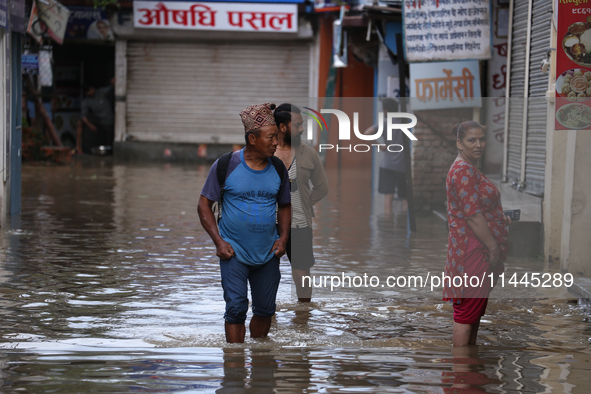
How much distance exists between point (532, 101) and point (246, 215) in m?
6.01

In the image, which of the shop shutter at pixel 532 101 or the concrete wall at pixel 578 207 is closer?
the concrete wall at pixel 578 207

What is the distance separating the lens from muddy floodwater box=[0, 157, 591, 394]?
180 inches

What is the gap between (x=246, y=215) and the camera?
5.03 metres

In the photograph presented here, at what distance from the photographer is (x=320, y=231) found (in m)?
11.1

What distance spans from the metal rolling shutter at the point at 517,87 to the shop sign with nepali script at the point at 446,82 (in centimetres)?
60

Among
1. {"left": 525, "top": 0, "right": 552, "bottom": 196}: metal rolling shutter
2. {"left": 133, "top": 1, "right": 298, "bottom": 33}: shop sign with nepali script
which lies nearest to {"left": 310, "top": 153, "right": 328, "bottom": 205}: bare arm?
{"left": 525, "top": 0, "right": 552, "bottom": 196}: metal rolling shutter

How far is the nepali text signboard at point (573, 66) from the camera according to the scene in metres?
6.96

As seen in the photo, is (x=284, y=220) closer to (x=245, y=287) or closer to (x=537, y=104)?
(x=245, y=287)

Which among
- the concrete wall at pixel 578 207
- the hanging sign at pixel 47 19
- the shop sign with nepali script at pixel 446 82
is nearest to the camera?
the concrete wall at pixel 578 207

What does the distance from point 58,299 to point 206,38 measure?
17.4m

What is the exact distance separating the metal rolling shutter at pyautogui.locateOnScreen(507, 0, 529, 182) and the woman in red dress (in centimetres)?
490

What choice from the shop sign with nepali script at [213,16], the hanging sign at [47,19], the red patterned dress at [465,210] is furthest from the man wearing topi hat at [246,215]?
the shop sign with nepali script at [213,16]

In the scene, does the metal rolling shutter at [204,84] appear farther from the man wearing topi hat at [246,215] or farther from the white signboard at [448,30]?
the man wearing topi hat at [246,215]

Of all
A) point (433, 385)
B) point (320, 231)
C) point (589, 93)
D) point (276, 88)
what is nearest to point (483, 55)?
point (320, 231)
